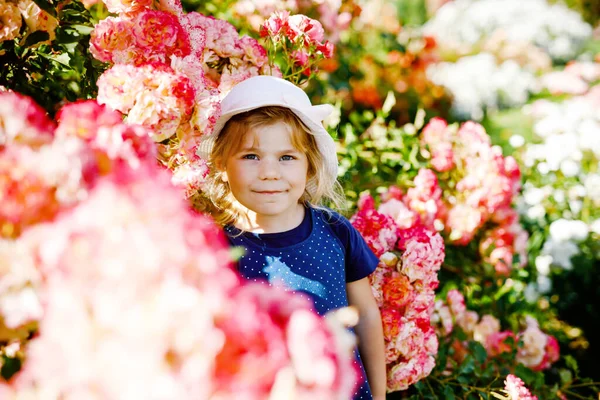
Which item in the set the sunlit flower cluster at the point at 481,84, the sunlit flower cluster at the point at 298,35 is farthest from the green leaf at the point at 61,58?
the sunlit flower cluster at the point at 481,84

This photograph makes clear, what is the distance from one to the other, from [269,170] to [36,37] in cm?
60

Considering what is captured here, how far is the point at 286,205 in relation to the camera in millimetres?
1512

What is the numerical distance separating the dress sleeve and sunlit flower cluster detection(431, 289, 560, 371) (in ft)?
1.90

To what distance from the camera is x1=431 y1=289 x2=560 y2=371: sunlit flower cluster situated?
2219 mm

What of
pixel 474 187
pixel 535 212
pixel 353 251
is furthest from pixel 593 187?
pixel 353 251

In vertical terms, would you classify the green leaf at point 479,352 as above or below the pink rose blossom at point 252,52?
below

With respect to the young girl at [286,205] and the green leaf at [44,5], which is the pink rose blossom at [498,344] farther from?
the green leaf at [44,5]

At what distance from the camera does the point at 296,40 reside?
1809mm

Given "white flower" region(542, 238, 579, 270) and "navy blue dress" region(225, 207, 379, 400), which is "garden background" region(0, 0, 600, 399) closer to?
"white flower" region(542, 238, 579, 270)

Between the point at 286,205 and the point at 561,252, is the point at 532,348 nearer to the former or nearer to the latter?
the point at 561,252

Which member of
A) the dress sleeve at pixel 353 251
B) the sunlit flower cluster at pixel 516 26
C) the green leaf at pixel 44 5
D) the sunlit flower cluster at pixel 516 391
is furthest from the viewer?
the sunlit flower cluster at pixel 516 26

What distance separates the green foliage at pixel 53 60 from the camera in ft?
4.32

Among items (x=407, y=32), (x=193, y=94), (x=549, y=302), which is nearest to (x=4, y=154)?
(x=193, y=94)

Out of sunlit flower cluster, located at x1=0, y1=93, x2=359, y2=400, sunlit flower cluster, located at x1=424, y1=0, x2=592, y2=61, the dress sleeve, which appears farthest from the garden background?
sunlit flower cluster, located at x1=424, y1=0, x2=592, y2=61
